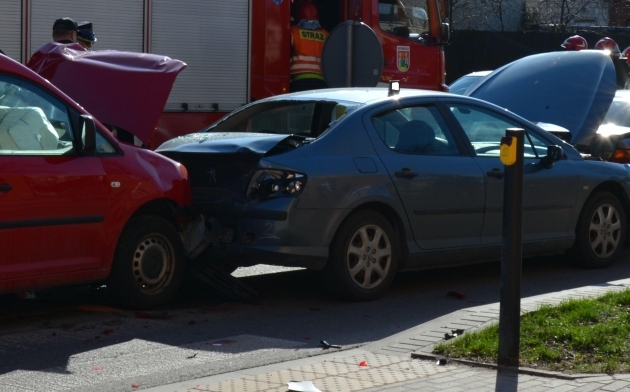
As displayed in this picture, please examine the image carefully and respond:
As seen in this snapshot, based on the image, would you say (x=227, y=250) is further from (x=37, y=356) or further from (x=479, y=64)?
(x=479, y=64)

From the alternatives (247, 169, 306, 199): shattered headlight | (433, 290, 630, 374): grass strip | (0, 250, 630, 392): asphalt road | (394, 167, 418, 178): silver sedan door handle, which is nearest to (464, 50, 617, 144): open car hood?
(0, 250, 630, 392): asphalt road

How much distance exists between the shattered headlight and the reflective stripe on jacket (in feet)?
20.5

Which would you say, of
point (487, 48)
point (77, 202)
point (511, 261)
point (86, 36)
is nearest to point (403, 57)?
point (86, 36)

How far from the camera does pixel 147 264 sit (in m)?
7.69

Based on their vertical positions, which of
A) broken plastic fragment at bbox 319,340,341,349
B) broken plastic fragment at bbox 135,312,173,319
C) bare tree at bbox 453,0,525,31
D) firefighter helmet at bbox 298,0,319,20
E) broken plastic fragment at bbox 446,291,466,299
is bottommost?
broken plastic fragment at bbox 446,291,466,299

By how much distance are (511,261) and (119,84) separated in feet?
12.5

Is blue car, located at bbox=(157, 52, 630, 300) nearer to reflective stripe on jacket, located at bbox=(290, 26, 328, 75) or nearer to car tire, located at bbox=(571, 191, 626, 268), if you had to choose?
car tire, located at bbox=(571, 191, 626, 268)

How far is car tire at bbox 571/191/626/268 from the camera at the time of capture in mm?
9758

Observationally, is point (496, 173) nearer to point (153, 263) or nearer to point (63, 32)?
point (153, 263)

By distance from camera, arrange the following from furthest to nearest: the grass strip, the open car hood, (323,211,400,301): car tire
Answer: the open car hood → (323,211,400,301): car tire → the grass strip

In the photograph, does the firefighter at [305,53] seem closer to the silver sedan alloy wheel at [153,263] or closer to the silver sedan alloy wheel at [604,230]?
the silver sedan alloy wheel at [604,230]

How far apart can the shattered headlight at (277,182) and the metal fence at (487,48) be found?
2481cm

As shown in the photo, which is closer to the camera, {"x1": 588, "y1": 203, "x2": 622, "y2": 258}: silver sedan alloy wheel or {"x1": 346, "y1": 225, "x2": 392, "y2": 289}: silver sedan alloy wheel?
{"x1": 346, "y1": 225, "x2": 392, "y2": 289}: silver sedan alloy wheel

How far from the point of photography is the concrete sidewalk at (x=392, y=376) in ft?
18.7
